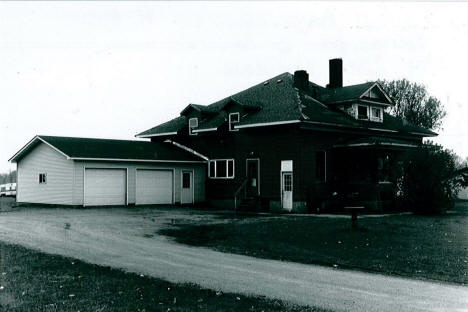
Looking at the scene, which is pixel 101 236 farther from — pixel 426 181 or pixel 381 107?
pixel 381 107

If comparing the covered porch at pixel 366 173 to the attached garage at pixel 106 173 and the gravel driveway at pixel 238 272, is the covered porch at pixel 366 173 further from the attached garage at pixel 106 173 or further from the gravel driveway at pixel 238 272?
the gravel driveway at pixel 238 272

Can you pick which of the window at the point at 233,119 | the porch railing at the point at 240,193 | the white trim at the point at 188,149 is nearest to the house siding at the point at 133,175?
the white trim at the point at 188,149

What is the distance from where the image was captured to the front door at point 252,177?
1276 inches

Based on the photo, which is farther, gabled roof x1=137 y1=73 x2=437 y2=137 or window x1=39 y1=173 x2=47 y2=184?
window x1=39 y1=173 x2=47 y2=184

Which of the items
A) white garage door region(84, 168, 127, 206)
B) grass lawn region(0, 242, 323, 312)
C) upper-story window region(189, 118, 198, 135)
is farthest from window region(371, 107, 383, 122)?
grass lawn region(0, 242, 323, 312)

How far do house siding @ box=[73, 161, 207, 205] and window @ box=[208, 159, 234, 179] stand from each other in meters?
0.82

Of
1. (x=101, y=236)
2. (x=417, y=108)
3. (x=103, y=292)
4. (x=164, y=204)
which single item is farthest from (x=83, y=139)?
(x=417, y=108)

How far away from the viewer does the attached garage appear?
31953 mm

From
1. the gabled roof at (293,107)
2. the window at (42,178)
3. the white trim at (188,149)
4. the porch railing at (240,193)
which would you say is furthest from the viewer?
the white trim at (188,149)

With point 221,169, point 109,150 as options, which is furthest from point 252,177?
point 109,150

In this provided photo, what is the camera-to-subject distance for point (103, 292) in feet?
32.3

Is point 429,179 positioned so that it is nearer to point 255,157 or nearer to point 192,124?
point 255,157

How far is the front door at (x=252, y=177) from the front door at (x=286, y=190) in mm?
2182

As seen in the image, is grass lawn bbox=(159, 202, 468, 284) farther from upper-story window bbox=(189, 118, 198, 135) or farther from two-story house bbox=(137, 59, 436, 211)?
upper-story window bbox=(189, 118, 198, 135)
